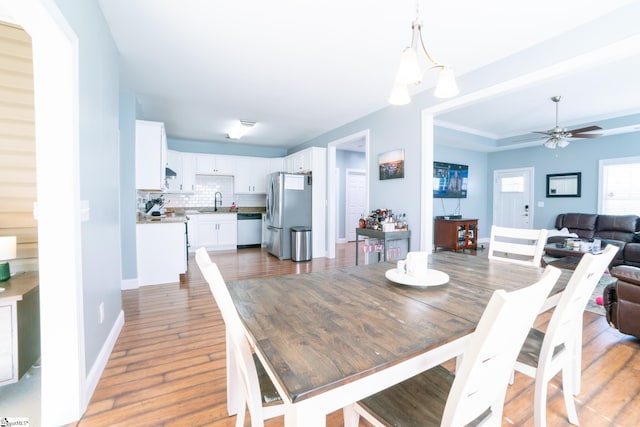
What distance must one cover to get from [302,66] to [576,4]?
2.16 metres

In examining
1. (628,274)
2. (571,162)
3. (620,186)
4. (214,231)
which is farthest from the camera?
(214,231)

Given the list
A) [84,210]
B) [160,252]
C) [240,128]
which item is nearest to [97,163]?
[84,210]

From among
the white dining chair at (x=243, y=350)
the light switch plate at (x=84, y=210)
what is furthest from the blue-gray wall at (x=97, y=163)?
the white dining chair at (x=243, y=350)

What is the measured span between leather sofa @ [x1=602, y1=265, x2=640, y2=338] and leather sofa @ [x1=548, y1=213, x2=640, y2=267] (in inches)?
118

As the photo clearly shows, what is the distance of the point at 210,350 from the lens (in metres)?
2.13

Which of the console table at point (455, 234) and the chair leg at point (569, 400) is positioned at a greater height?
the console table at point (455, 234)

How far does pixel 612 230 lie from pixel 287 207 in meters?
5.86

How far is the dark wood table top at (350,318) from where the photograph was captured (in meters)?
0.75

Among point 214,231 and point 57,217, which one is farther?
point 214,231

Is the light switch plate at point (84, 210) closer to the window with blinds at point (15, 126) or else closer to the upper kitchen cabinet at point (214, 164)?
the window with blinds at point (15, 126)

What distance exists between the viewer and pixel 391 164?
395 centimetres

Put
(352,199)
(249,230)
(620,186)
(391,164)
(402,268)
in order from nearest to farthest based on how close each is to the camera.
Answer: (402,268)
(391,164)
(620,186)
(249,230)
(352,199)

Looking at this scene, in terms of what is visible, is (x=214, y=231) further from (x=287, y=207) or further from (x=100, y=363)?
(x=100, y=363)

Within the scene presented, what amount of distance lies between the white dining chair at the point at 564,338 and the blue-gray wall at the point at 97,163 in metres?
2.29
